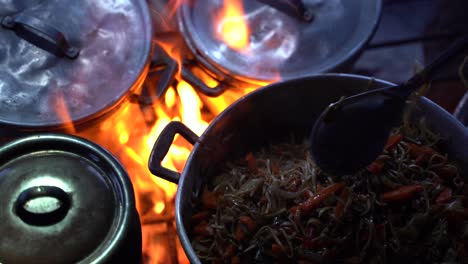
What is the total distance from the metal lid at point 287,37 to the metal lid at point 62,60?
374 millimetres

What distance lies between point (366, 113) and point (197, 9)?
59.3 inches

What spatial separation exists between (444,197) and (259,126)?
0.97m

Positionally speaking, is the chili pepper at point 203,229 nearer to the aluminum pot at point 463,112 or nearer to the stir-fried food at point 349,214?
the stir-fried food at point 349,214

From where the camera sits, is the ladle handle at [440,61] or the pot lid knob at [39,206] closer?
the ladle handle at [440,61]

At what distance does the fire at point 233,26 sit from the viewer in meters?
2.93

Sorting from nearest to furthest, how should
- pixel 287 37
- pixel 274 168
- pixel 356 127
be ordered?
pixel 356 127 < pixel 274 168 < pixel 287 37

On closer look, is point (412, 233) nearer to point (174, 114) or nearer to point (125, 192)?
point (125, 192)

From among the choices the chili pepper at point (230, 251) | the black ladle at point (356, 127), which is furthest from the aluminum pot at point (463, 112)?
the chili pepper at point (230, 251)

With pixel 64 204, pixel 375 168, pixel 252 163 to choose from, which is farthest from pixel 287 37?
pixel 64 204

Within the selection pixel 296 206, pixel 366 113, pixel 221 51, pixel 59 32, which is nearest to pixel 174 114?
pixel 221 51

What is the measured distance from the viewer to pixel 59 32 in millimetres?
2521

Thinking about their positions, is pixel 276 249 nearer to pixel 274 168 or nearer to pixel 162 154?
pixel 274 168

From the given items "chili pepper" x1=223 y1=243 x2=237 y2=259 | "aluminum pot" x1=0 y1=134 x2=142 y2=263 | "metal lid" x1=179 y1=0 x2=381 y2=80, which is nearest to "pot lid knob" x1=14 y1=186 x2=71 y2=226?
"aluminum pot" x1=0 y1=134 x2=142 y2=263

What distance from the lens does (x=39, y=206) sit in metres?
2.01
